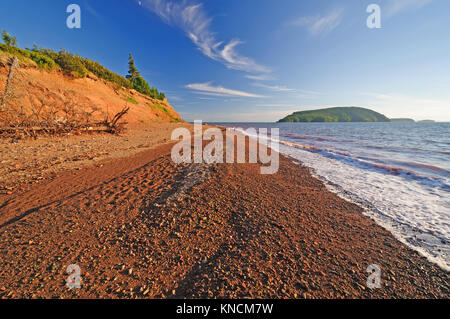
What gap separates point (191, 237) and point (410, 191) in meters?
8.91

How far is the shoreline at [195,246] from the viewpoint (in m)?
2.20

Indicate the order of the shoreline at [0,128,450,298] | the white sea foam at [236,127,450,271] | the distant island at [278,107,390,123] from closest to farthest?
the shoreline at [0,128,450,298] → the white sea foam at [236,127,450,271] → the distant island at [278,107,390,123]

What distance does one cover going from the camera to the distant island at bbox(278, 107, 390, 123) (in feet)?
561

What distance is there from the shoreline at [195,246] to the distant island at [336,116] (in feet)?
627

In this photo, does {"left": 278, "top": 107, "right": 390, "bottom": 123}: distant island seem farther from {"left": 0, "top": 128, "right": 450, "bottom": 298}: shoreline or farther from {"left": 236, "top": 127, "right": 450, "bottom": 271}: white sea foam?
{"left": 0, "top": 128, "right": 450, "bottom": 298}: shoreline

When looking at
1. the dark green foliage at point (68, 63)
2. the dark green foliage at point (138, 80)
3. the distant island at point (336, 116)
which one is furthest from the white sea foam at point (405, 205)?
Answer: the distant island at point (336, 116)

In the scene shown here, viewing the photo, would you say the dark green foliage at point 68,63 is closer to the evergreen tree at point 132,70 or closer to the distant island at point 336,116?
the evergreen tree at point 132,70

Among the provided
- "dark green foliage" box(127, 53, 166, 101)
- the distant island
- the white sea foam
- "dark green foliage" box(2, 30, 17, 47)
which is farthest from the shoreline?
the distant island

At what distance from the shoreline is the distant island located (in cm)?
19103

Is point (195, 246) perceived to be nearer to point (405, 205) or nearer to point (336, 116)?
point (405, 205)

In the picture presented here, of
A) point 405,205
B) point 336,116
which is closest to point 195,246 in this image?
point 405,205

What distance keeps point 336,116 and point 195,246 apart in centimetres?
22454
